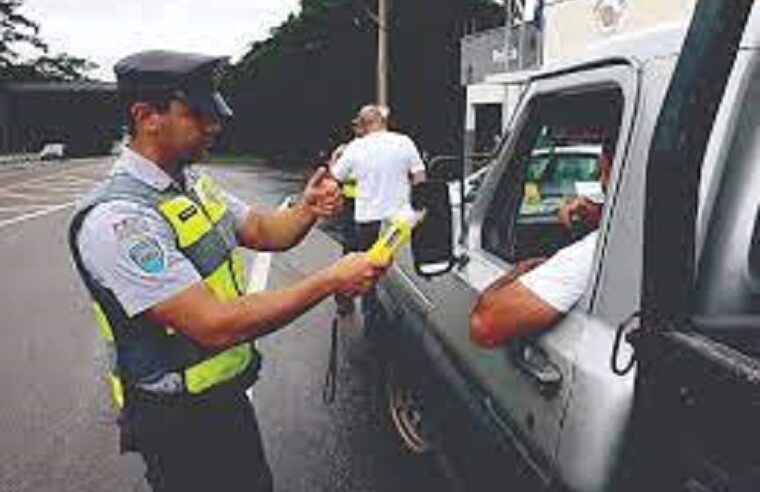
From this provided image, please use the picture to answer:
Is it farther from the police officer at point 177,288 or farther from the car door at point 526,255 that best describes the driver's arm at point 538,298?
the police officer at point 177,288

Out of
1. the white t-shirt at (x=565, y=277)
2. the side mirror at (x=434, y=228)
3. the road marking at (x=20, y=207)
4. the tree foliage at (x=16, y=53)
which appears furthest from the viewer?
the tree foliage at (x=16, y=53)

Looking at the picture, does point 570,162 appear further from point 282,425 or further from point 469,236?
point 469,236

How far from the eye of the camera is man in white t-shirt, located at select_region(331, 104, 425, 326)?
7793 mm

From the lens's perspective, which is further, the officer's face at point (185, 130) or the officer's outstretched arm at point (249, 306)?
the officer's face at point (185, 130)

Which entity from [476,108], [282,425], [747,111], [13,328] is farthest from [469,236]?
[476,108]

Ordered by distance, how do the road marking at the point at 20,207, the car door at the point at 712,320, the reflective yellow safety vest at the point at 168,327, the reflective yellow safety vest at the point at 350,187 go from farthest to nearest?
the road marking at the point at 20,207, the reflective yellow safety vest at the point at 350,187, the reflective yellow safety vest at the point at 168,327, the car door at the point at 712,320

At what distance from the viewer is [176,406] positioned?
9.04ft

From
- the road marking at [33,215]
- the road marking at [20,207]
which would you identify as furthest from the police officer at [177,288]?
the road marking at [20,207]

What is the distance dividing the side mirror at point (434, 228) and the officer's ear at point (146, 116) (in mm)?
773

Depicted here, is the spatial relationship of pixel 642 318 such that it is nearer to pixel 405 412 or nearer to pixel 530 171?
pixel 530 171

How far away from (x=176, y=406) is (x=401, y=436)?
85.0 inches

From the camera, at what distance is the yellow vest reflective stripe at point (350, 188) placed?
8.08 m

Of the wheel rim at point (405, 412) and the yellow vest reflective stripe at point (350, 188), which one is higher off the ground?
the yellow vest reflective stripe at point (350, 188)

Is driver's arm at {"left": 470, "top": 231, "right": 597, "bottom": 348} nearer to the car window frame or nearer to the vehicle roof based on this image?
the car window frame
